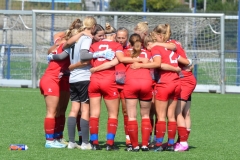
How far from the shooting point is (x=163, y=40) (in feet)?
27.7

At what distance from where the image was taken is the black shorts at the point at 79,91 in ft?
27.6

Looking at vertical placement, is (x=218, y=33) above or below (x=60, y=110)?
above

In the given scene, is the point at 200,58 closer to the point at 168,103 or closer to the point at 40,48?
the point at 40,48

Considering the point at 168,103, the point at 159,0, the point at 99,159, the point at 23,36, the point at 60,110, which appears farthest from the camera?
the point at 159,0

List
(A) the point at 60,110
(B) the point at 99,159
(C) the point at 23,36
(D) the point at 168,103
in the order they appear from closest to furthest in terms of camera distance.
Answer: (B) the point at 99,159
(D) the point at 168,103
(A) the point at 60,110
(C) the point at 23,36

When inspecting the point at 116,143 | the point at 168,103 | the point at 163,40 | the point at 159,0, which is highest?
the point at 159,0

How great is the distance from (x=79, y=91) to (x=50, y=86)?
454mm

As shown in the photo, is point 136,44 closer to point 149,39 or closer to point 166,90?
point 149,39

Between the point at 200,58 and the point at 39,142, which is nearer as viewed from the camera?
the point at 39,142

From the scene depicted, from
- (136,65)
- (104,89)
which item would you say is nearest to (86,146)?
(104,89)

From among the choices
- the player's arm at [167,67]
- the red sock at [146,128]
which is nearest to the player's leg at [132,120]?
the red sock at [146,128]

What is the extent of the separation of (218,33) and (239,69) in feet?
4.67

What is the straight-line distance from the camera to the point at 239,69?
62.3 ft

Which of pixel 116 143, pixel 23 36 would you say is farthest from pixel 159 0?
pixel 116 143
